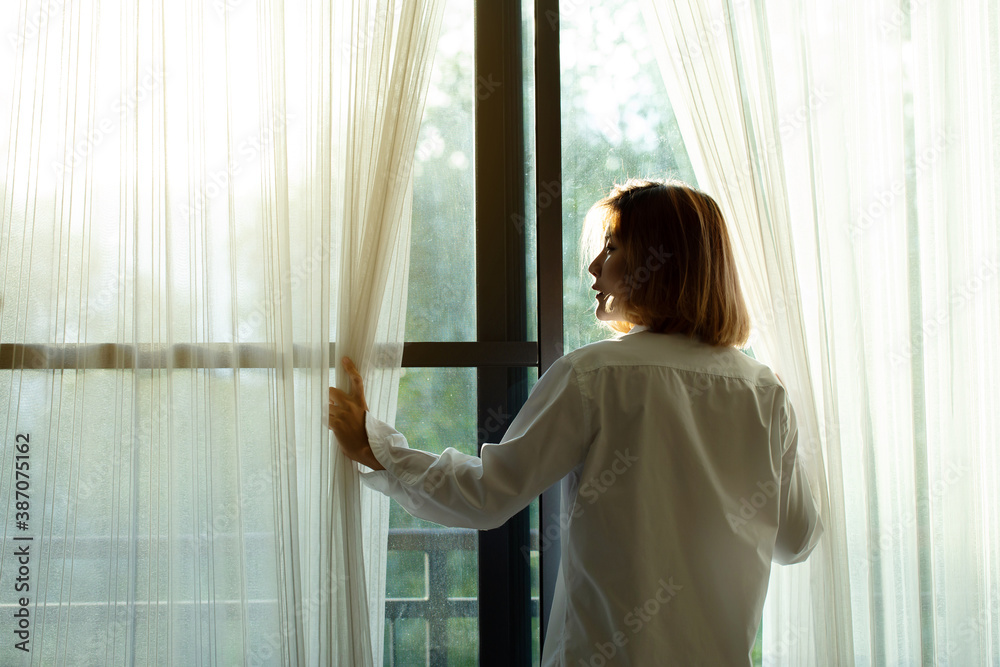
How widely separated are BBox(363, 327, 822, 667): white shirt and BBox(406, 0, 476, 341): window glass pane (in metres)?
0.38

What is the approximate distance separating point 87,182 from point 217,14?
16.5 inches

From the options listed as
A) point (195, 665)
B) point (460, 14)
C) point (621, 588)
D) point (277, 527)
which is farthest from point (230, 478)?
point (460, 14)

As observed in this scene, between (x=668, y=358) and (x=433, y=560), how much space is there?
0.70m

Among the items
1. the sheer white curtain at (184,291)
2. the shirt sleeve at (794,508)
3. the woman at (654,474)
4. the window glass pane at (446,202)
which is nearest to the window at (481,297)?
the window glass pane at (446,202)

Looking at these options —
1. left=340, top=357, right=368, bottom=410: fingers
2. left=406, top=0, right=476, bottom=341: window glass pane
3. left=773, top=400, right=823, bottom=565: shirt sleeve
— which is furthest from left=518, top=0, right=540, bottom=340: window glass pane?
left=773, top=400, right=823, bottom=565: shirt sleeve

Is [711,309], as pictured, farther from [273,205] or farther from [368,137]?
[273,205]

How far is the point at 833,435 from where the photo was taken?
1402 mm

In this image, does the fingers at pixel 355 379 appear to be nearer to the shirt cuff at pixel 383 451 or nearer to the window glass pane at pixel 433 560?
the shirt cuff at pixel 383 451

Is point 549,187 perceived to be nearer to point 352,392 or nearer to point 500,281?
point 500,281

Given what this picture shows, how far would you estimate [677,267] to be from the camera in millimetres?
1185

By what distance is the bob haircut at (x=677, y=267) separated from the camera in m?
1.18

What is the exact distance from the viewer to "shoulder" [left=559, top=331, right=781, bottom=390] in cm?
111

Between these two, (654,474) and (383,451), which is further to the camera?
(383,451)

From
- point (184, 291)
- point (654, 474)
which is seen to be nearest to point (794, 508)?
point (654, 474)
